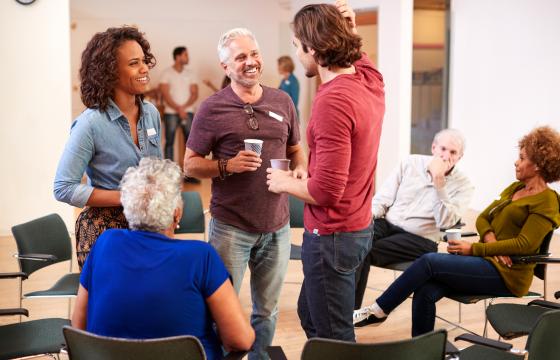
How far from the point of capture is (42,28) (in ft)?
21.8

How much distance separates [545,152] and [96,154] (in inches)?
83.8

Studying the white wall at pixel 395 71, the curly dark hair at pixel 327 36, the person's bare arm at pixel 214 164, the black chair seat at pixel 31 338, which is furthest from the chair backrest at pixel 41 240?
the white wall at pixel 395 71

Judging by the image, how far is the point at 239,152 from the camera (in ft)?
9.51

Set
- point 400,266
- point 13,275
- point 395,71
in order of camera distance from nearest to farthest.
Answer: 1. point 13,275
2. point 400,266
3. point 395,71

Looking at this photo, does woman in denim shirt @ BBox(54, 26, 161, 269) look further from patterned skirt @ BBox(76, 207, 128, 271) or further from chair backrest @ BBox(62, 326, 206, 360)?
chair backrest @ BBox(62, 326, 206, 360)

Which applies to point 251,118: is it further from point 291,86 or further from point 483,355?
point 291,86

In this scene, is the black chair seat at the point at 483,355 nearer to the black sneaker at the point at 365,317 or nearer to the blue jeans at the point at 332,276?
the blue jeans at the point at 332,276

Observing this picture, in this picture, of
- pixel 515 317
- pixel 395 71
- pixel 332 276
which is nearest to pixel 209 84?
pixel 395 71

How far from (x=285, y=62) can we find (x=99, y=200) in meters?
7.83

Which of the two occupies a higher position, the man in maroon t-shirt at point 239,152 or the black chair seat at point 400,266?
the man in maroon t-shirt at point 239,152

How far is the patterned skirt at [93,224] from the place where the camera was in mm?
2877

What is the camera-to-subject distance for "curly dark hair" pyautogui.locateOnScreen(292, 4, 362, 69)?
7.83 ft

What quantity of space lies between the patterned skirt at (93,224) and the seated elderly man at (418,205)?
1.84m

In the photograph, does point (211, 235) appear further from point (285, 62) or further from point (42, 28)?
point (285, 62)
